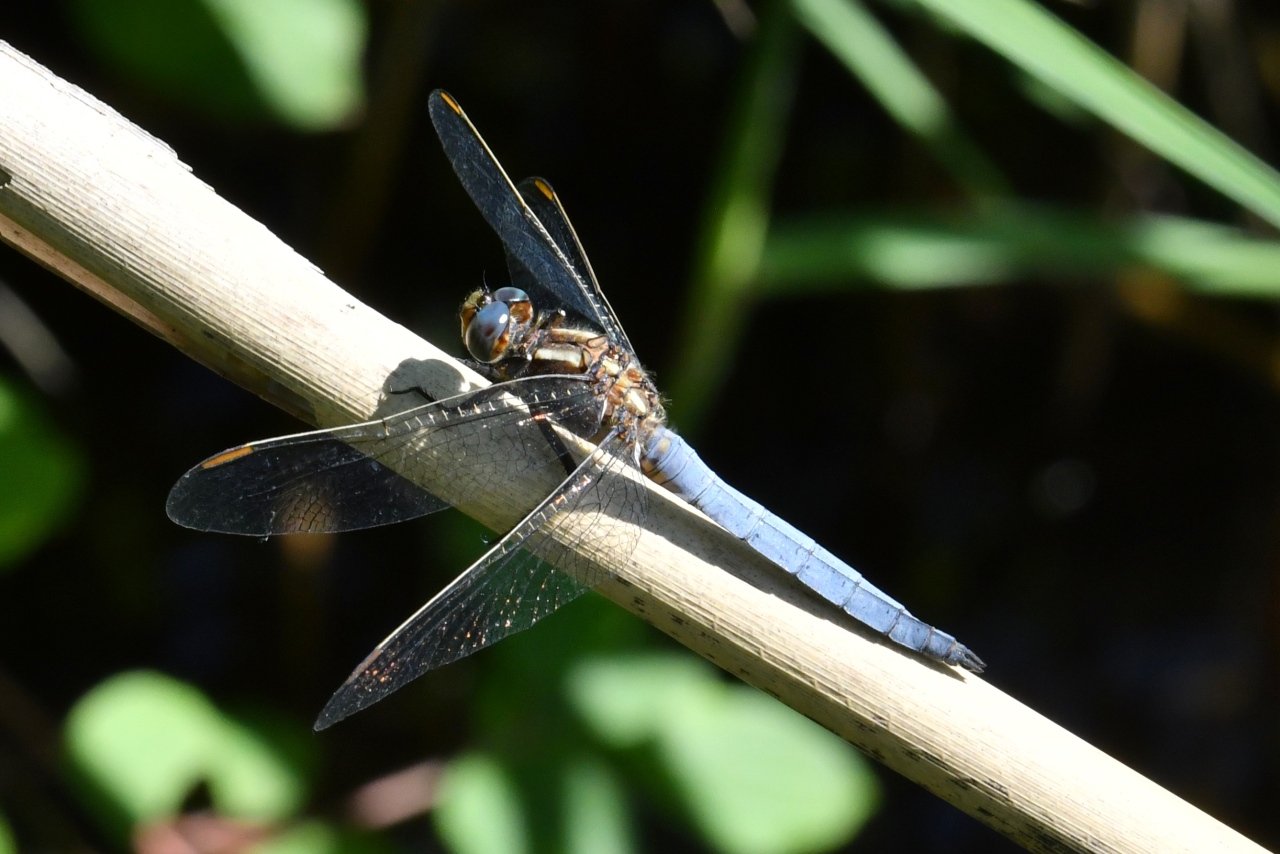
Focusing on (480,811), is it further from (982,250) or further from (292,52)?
(982,250)

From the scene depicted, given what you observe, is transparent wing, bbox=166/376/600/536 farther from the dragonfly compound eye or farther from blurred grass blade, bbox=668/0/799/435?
blurred grass blade, bbox=668/0/799/435

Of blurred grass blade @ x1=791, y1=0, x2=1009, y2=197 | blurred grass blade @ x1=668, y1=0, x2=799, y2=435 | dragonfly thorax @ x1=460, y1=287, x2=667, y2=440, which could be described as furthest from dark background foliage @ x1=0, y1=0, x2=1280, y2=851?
dragonfly thorax @ x1=460, y1=287, x2=667, y2=440

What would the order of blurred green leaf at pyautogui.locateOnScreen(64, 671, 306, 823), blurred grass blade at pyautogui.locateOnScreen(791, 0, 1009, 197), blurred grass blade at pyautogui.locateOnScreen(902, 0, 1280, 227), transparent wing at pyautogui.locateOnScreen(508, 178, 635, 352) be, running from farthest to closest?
1. blurred grass blade at pyautogui.locateOnScreen(791, 0, 1009, 197)
2. transparent wing at pyautogui.locateOnScreen(508, 178, 635, 352)
3. blurred green leaf at pyautogui.locateOnScreen(64, 671, 306, 823)
4. blurred grass blade at pyautogui.locateOnScreen(902, 0, 1280, 227)

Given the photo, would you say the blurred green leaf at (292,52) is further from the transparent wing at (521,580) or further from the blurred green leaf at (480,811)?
the blurred green leaf at (480,811)

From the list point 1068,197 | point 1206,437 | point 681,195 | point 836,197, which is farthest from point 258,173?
point 1206,437

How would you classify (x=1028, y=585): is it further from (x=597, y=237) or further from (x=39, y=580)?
(x=39, y=580)

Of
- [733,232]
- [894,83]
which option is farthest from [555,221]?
[894,83]
